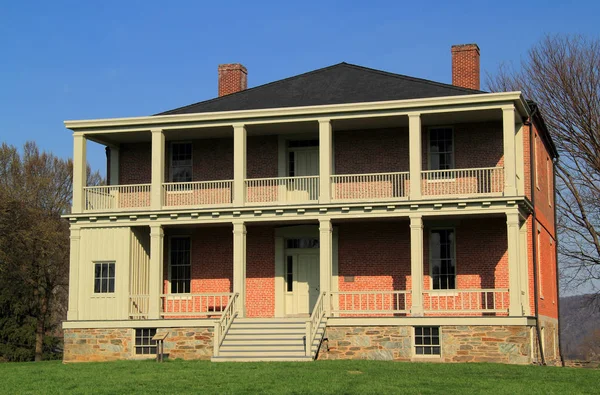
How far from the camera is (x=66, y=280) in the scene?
49.9m

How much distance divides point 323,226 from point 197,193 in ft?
15.5

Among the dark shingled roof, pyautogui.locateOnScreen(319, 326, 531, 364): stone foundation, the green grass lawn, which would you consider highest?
the dark shingled roof

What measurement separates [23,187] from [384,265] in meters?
27.1

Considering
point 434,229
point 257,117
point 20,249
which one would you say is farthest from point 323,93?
point 20,249

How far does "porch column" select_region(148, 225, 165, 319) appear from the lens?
27125 millimetres

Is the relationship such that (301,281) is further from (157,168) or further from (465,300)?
(157,168)

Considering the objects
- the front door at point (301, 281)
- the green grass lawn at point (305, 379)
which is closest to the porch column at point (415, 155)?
the front door at point (301, 281)

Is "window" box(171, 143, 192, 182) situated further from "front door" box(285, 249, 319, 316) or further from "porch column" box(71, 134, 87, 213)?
"front door" box(285, 249, 319, 316)

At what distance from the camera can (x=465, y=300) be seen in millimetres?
26984

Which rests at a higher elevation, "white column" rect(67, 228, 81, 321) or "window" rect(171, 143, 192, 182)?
"window" rect(171, 143, 192, 182)

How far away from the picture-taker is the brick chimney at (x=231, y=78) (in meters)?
32.7

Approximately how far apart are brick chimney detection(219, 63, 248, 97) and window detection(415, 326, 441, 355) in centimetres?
1195

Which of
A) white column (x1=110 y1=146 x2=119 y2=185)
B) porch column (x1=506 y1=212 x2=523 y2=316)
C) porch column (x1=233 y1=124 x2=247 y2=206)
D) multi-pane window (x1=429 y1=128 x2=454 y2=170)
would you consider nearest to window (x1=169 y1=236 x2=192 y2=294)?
white column (x1=110 y1=146 x2=119 y2=185)

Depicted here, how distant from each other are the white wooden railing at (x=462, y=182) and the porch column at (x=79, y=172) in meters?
10.3
